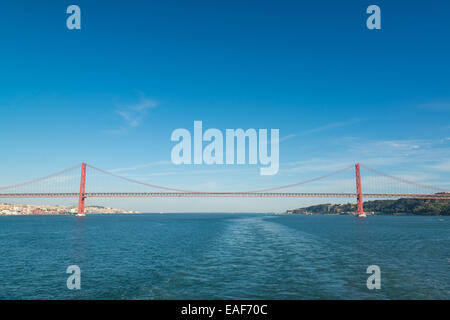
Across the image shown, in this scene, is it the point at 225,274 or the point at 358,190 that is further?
the point at 358,190

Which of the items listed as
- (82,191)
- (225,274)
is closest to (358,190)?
(225,274)

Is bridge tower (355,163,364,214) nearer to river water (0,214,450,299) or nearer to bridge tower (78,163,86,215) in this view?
river water (0,214,450,299)

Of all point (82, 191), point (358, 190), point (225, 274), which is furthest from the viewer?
point (358, 190)

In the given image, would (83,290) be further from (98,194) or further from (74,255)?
(98,194)

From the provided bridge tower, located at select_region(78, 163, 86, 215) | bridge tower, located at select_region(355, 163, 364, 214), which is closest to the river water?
bridge tower, located at select_region(355, 163, 364, 214)

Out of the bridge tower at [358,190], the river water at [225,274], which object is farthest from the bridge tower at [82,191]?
the bridge tower at [358,190]

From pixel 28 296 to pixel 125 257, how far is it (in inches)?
435

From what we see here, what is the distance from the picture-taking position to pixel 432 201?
17725 cm

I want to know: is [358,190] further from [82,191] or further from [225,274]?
[82,191]

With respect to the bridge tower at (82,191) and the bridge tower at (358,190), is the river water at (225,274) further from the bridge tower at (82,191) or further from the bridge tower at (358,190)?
the bridge tower at (82,191)

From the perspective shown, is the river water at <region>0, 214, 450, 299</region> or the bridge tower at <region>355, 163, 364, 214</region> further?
the bridge tower at <region>355, 163, 364, 214</region>

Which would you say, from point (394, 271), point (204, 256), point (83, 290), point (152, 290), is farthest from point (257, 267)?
point (83, 290)

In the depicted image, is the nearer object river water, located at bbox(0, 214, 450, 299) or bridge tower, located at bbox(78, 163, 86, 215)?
river water, located at bbox(0, 214, 450, 299)
